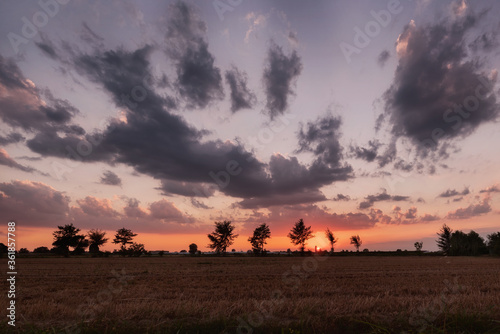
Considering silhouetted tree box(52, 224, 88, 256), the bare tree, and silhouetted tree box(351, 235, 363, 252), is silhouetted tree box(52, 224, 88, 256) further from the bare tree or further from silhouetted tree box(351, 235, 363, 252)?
silhouetted tree box(351, 235, 363, 252)

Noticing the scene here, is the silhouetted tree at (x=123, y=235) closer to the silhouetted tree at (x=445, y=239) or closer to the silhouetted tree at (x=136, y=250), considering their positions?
A: the silhouetted tree at (x=136, y=250)

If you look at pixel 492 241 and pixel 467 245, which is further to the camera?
pixel 467 245

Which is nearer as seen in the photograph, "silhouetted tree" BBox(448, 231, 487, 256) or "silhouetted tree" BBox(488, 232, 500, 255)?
"silhouetted tree" BBox(488, 232, 500, 255)

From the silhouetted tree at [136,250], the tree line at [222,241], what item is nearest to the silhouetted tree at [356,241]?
the tree line at [222,241]

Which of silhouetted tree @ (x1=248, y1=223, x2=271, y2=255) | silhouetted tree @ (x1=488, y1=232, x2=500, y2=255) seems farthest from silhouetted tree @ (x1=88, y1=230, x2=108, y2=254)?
silhouetted tree @ (x1=488, y1=232, x2=500, y2=255)

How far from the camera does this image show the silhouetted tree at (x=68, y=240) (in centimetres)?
8606

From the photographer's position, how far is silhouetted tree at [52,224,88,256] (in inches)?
3388

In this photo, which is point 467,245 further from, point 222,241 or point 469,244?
point 222,241

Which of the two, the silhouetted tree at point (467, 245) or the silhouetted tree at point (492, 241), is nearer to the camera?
the silhouetted tree at point (492, 241)

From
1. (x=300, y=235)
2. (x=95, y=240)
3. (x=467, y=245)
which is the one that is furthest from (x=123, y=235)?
(x=467, y=245)

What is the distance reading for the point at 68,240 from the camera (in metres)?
86.9

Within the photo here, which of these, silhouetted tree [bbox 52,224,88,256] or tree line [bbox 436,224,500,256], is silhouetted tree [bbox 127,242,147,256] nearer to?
silhouetted tree [bbox 52,224,88,256]

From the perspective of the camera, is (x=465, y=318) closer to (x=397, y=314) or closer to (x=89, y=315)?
(x=397, y=314)

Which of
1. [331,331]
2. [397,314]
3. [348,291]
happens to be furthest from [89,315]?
[348,291]
